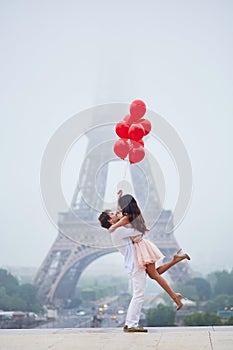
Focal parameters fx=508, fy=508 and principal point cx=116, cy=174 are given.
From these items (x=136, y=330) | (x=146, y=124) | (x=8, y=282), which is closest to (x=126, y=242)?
(x=136, y=330)

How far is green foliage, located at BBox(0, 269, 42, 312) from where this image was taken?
50.2 ft

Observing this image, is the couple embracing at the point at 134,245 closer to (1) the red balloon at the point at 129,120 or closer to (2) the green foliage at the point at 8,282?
(1) the red balloon at the point at 129,120

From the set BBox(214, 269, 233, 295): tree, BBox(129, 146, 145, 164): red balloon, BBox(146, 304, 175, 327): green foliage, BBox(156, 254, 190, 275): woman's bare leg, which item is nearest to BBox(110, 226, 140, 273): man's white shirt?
BBox(156, 254, 190, 275): woman's bare leg

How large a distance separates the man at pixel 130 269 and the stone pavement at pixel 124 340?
99 millimetres

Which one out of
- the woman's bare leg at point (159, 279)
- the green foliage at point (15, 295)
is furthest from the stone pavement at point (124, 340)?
the green foliage at point (15, 295)

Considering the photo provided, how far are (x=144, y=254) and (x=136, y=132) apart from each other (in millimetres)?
638

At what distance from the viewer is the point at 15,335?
2217mm

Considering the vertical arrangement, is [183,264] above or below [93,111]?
below

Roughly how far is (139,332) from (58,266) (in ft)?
35.2

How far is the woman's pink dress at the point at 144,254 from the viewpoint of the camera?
2371mm

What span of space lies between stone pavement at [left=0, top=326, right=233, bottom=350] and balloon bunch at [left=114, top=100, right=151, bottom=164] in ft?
2.95

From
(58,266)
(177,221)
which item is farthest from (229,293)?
(177,221)

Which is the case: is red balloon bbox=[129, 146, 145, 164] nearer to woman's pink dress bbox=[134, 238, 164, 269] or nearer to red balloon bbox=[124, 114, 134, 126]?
red balloon bbox=[124, 114, 134, 126]

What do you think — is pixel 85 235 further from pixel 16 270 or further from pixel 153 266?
pixel 16 270
